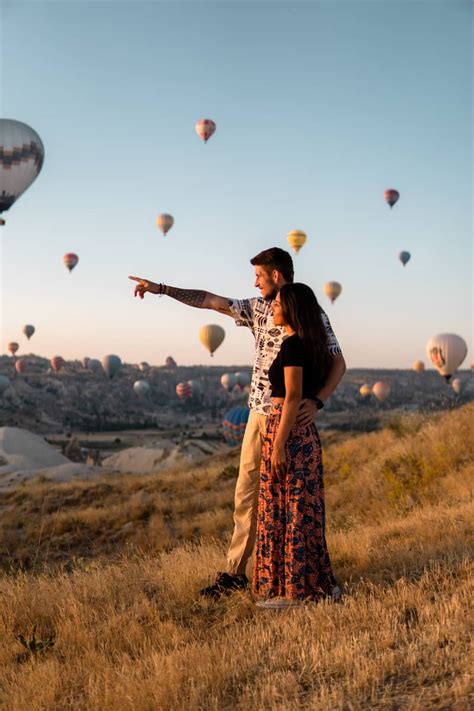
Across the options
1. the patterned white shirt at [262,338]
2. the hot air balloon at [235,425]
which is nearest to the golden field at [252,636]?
the patterned white shirt at [262,338]

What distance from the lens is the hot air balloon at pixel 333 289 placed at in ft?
202

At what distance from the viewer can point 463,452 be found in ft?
39.9

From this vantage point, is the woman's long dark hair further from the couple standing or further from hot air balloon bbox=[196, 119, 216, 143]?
hot air balloon bbox=[196, 119, 216, 143]

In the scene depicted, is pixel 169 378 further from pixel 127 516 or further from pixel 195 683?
pixel 195 683

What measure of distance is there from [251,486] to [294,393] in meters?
0.82

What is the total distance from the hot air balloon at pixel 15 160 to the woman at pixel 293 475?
102 ft

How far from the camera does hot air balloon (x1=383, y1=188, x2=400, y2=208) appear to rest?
5028 cm

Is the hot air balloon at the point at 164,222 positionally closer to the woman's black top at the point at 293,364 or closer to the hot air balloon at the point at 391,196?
the hot air balloon at the point at 391,196

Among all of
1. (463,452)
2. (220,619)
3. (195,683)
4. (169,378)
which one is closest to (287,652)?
(195,683)

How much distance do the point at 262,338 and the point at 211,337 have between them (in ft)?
160

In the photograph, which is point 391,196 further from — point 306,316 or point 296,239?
point 306,316

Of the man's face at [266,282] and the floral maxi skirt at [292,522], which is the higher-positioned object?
the man's face at [266,282]

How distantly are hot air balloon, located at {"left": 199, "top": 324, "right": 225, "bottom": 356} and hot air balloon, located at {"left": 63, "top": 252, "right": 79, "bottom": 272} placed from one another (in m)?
14.9

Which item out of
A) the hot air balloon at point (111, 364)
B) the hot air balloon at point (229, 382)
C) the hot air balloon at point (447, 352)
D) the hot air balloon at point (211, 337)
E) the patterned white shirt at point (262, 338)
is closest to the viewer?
the patterned white shirt at point (262, 338)
